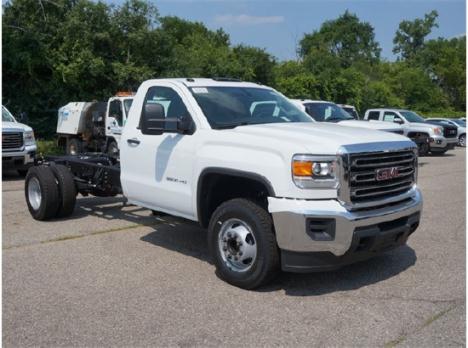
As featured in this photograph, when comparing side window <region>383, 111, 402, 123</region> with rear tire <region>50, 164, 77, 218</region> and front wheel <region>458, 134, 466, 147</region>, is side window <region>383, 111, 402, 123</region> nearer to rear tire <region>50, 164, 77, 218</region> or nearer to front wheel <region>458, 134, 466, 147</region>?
front wheel <region>458, 134, 466, 147</region>

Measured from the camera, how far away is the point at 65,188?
797 centimetres

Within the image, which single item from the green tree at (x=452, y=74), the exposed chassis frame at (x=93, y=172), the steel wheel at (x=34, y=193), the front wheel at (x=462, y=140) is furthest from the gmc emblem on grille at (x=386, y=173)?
the green tree at (x=452, y=74)

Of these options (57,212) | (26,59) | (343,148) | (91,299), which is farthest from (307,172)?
(26,59)

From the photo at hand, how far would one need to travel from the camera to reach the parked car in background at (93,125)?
55.2 feet

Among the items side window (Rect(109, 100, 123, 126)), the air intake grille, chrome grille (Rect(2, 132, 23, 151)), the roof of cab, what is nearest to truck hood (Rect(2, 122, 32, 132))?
chrome grille (Rect(2, 132, 23, 151))

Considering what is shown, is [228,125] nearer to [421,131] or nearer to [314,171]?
[314,171]

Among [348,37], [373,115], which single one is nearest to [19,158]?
[373,115]

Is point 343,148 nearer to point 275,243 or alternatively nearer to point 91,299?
point 275,243

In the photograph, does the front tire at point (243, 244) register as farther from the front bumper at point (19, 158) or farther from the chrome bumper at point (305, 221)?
the front bumper at point (19, 158)

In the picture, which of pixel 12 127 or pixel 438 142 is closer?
pixel 12 127

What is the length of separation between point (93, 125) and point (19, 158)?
5539mm

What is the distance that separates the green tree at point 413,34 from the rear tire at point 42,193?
88897mm

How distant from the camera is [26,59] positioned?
2139cm

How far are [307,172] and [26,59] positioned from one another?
63.5ft
